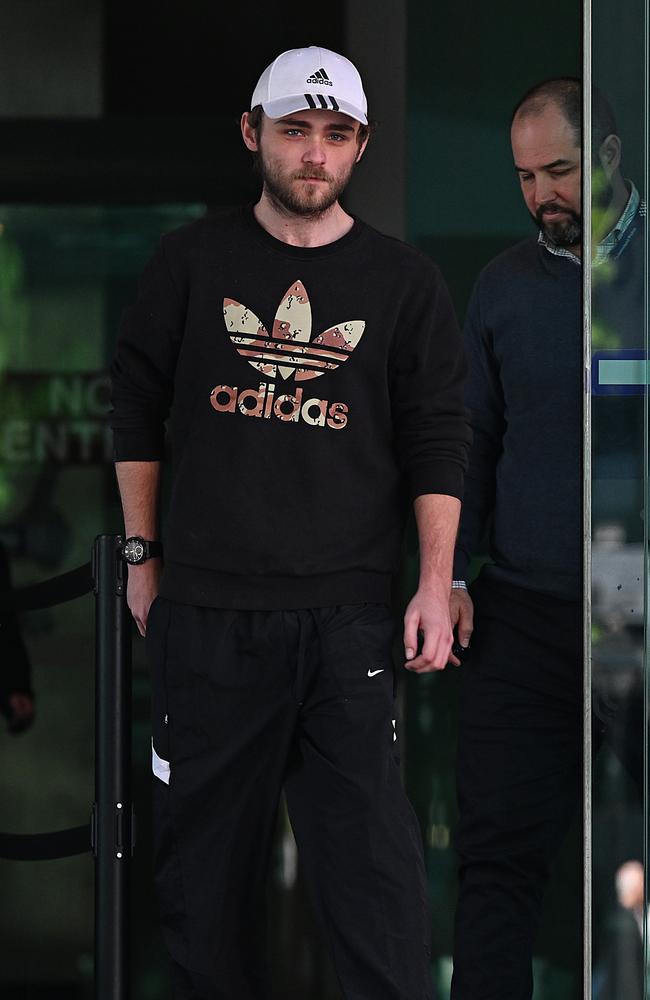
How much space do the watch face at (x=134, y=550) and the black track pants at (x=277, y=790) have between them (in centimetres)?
12

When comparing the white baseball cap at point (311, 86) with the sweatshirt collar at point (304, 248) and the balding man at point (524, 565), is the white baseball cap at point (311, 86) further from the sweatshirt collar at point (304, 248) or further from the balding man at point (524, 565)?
the balding man at point (524, 565)

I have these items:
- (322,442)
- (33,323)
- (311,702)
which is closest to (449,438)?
(322,442)

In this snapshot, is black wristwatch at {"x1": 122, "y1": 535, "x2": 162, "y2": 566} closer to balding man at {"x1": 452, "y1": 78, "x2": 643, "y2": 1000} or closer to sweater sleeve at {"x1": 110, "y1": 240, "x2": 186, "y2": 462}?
sweater sleeve at {"x1": 110, "y1": 240, "x2": 186, "y2": 462}

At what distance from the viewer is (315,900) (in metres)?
2.32

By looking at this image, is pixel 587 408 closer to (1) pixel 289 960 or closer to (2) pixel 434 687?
(2) pixel 434 687

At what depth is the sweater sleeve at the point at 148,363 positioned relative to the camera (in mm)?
2365

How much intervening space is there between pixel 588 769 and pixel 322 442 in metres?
0.73

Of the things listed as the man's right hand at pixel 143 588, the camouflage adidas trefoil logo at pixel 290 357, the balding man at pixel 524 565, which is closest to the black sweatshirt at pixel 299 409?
the camouflage adidas trefoil logo at pixel 290 357

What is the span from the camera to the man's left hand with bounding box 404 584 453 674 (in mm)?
2225

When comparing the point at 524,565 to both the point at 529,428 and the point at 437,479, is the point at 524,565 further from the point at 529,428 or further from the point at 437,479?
the point at 437,479

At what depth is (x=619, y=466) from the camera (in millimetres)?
A: 2494

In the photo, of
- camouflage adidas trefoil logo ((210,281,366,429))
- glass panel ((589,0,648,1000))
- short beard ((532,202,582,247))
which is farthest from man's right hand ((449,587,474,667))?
short beard ((532,202,582,247))

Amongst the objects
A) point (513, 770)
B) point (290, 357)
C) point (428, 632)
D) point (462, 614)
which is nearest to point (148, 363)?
point (290, 357)

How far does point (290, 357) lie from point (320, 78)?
436 mm
